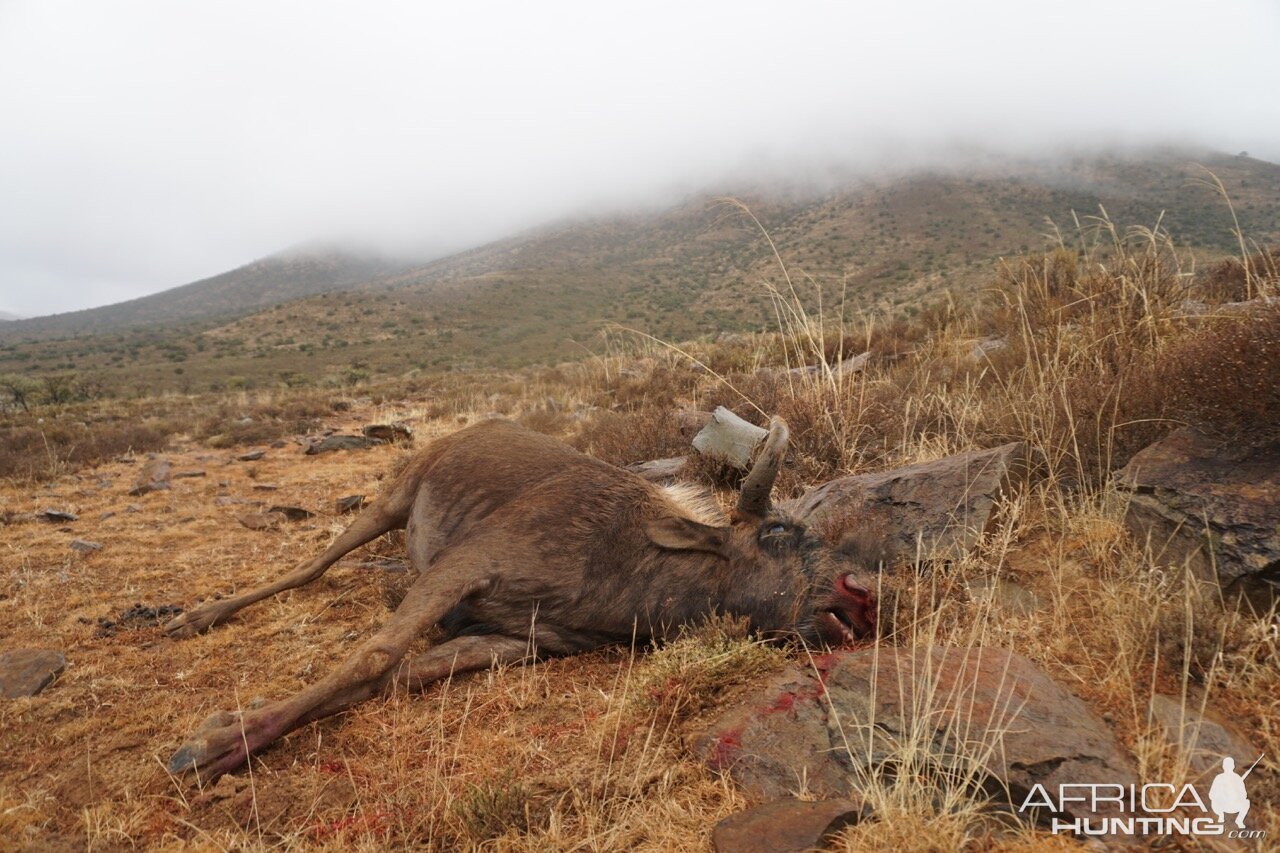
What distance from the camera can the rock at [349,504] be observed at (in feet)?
23.6

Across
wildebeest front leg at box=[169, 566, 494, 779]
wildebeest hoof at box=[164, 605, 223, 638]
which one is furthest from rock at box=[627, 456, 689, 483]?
wildebeest hoof at box=[164, 605, 223, 638]

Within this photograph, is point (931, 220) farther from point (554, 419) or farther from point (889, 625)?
point (889, 625)

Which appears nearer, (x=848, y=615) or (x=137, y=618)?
(x=848, y=615)

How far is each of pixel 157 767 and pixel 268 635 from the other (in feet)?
4.72

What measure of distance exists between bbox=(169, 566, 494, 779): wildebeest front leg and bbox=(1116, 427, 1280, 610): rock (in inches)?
135

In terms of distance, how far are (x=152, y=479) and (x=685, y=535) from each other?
8255 mm

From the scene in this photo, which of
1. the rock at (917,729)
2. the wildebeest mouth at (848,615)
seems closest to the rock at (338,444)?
the wildebeest mouth at (848,615)

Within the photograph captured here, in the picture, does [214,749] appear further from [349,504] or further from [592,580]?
[349,504]

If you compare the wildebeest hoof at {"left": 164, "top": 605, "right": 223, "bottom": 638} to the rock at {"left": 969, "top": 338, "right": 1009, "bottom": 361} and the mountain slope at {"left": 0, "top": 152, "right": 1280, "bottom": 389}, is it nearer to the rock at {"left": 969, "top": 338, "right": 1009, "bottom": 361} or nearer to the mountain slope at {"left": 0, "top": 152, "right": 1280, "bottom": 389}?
the rock at {"left": 969, "top": 338, "right": 1009, "bottom": 361}

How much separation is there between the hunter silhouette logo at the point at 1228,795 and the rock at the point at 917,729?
0.66 ft

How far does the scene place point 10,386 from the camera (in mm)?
24641

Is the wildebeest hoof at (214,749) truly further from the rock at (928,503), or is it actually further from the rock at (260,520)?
the rock at (260,520)

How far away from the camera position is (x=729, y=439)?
5.79 metres

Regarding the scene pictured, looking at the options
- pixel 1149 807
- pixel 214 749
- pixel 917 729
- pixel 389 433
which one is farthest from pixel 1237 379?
pixel 389 433
